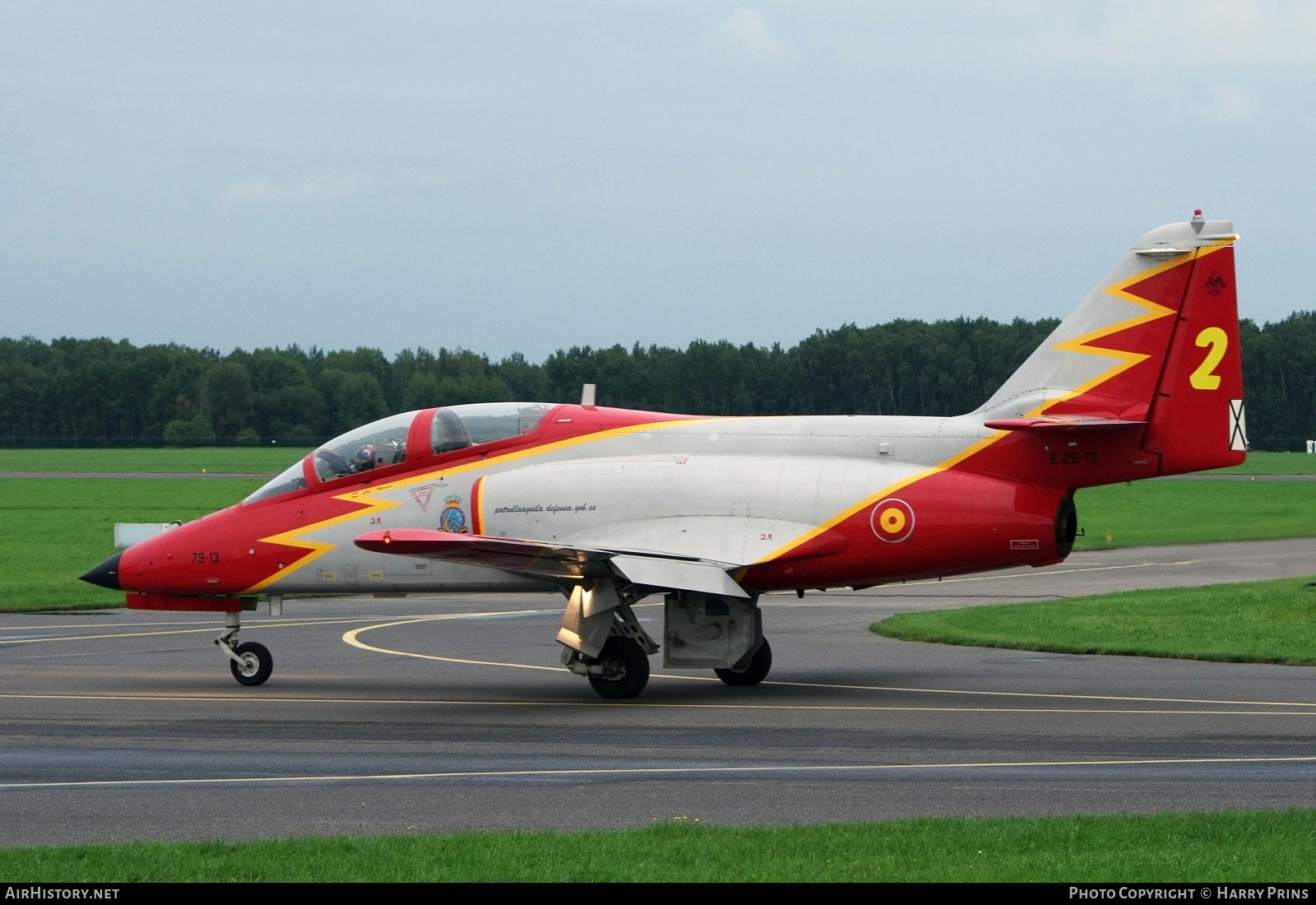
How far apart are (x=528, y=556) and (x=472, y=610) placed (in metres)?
12.0

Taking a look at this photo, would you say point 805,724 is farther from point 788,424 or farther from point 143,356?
point 143,356

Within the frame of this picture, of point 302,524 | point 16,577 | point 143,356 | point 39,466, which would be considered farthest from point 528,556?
point 143,356

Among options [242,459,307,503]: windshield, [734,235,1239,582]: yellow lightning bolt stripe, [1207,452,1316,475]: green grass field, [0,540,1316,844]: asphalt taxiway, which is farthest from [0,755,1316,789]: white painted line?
[1207,452,1316,475]: green grass field

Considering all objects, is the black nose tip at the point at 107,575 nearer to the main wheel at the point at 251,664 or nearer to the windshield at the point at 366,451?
the main wheel at the point at 251,664

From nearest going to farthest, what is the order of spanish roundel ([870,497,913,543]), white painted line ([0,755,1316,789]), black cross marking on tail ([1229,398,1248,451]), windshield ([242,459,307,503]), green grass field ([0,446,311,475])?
white painted line ([0,755,1316,789]) → black cross marking on tail ([1229,398,1248,451]) → spanish roundel ([870,497,913,543]) → windshield ([242,459,307,503]) → green grass field ([0,446,311,475])

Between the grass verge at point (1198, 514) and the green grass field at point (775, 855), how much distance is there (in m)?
30.3

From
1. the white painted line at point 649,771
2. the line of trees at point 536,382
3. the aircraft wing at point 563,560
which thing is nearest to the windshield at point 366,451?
the aircraft wing at point 563,560

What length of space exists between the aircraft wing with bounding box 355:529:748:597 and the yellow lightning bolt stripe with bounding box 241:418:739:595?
1.50m

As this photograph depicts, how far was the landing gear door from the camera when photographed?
672 inches

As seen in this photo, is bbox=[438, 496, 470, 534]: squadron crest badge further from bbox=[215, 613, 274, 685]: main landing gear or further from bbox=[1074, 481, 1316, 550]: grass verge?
bbox=[1074, 481, 1316, 550]: grass verge

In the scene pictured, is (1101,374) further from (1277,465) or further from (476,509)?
(1277,465)

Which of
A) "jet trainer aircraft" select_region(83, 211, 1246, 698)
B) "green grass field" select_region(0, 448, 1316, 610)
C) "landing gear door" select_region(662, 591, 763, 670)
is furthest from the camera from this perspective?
"green grass field" select_region(0, 448, 1316, 610)

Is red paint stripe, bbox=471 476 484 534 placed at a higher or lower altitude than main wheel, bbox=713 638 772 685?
higher

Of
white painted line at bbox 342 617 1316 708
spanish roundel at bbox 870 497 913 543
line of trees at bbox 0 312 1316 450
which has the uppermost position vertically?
line of trees at bbox 0 312 1316 450
